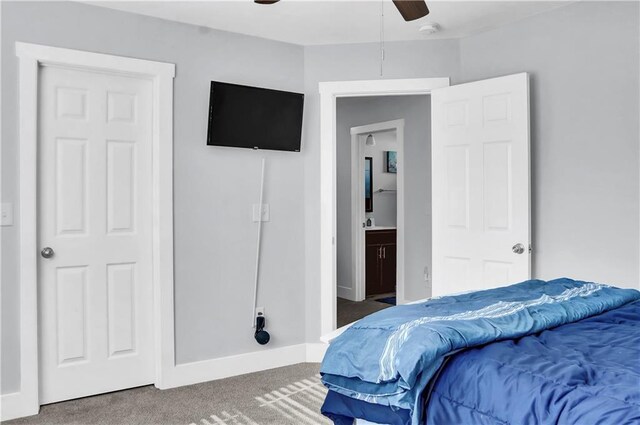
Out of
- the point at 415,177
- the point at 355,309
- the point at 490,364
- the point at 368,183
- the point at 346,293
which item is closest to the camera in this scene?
the point at 490,364

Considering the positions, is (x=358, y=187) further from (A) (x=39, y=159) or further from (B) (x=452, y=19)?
(A) (x=39, y=159)

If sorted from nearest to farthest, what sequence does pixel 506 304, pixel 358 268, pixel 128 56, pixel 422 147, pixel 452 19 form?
pixel 506 304 → pixel 128 56 → pixel 452 19 → pixel 422 147 → pixel 358 268

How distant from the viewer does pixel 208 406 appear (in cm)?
307

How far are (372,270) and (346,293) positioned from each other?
16.6 inches

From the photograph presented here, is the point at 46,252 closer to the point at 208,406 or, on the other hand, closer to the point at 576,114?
the point at 208,406

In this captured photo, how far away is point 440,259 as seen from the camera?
395cm

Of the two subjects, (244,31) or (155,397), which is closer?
(155,397)

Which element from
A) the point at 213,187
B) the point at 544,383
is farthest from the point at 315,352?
the point at 544,383

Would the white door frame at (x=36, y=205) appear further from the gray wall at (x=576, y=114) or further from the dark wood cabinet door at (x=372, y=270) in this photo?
the dark wood cabinet door at (x=372, y=270)


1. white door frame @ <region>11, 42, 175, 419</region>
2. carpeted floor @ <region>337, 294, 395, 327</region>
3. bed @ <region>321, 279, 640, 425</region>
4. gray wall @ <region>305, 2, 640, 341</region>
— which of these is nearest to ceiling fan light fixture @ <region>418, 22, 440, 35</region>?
gray wall @ <region>305, 2, 640, 341</region>

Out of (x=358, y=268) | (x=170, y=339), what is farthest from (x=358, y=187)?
(x=170, y=339)

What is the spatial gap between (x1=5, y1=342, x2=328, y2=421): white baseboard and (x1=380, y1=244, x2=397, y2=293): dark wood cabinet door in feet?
8.39

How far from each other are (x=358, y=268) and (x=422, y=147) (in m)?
1.72

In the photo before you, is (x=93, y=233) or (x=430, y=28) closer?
(x=93, y=233)
